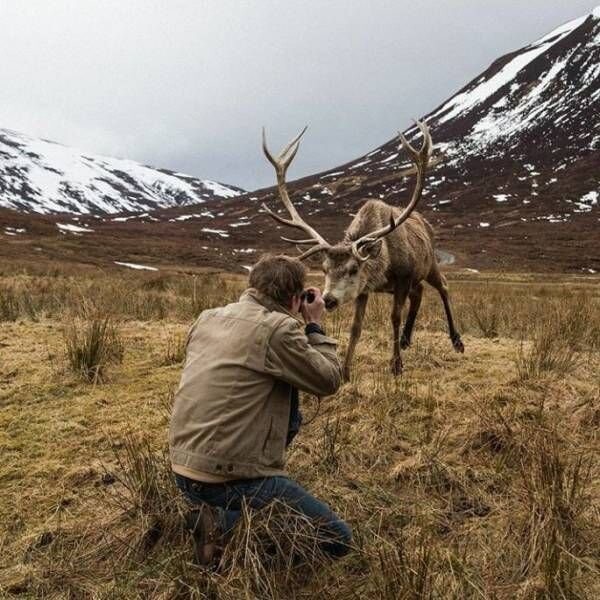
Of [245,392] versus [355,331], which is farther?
[355,331]

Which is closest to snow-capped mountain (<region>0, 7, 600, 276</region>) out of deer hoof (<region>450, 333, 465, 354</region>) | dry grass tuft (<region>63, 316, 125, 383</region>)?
dry grass tuft (<region>63, 316, 125, 383</region>)

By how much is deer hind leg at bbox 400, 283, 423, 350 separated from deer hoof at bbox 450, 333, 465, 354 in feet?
1.68

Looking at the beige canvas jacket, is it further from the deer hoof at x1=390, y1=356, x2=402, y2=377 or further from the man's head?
the deer hoof at x1=390, y1=356, x2=402, y2=377

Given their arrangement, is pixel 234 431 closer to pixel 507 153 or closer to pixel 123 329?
pixel 123 329

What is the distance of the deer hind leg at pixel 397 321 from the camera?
6460 millimetres

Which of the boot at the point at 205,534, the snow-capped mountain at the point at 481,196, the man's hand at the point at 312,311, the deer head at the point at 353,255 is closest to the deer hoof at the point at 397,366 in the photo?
the deer head at the point at 353,255

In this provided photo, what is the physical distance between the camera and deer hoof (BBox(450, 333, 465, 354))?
7483 millimetres

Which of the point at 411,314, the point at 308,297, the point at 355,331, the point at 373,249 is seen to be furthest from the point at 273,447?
the point at 411,314

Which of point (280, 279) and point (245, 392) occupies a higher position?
point (280, 279)

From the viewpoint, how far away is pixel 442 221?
71.4m

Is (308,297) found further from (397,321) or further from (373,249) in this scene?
(397,321)

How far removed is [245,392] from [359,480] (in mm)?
1291

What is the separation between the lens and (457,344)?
757cm

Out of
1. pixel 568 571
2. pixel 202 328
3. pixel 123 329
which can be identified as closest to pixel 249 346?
pixel 202 328
